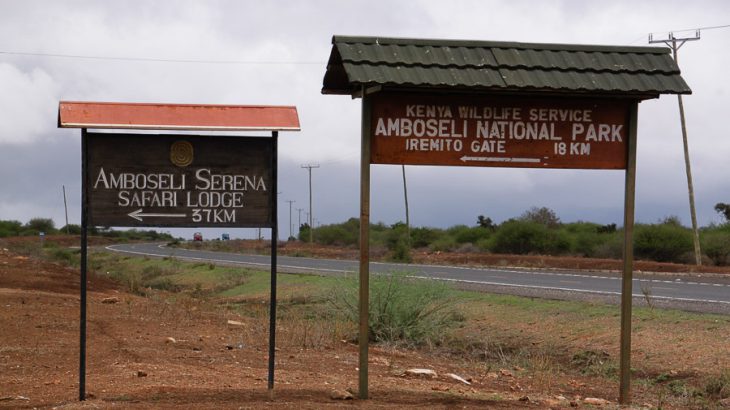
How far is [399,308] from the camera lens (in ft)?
60.4

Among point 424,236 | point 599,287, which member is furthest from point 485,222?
point 599,287

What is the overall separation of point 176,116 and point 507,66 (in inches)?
119

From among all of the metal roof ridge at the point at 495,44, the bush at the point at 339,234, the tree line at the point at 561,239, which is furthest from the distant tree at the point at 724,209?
the metal roof ridge at the point at 495,44

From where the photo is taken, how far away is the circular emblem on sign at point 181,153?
934 cm

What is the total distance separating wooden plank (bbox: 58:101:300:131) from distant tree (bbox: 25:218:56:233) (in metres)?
133

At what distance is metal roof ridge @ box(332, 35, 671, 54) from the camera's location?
960 centimetres

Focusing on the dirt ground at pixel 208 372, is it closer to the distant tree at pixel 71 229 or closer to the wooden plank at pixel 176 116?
the wooden plank at pixel 176 116

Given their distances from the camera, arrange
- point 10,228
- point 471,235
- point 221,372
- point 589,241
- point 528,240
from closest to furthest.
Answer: point 221,372, point 589,241, point 528,240, point 471,235, point 10,228

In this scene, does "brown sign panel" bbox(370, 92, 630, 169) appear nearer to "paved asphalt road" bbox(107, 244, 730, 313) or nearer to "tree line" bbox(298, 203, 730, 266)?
"paved asphalt road" bbox(107, 244, 730, 313)

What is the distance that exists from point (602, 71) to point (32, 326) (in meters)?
11.0

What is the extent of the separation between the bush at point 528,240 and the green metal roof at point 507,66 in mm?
55520

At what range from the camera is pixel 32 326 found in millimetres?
17016

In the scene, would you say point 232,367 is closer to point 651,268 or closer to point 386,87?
point 386,87

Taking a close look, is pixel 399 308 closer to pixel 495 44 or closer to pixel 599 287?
pixel 495 44
